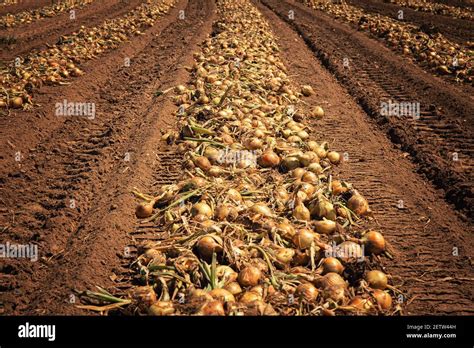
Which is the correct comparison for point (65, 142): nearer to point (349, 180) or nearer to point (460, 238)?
point (349, 180)

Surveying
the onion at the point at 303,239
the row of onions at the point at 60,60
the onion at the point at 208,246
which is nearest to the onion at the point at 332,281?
the onion at the point at 303,239

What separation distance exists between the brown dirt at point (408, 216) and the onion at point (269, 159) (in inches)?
35.8

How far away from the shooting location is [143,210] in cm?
355

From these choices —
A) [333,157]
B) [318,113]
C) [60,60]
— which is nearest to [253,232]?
[333,157]

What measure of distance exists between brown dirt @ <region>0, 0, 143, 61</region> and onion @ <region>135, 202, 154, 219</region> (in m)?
7.67

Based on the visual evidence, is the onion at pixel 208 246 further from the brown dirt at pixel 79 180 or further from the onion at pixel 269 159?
the onion at pixel 269 159

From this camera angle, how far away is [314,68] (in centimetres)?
887

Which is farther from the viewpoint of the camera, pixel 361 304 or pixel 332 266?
pixel 332 266

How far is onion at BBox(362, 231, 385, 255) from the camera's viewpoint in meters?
3.06

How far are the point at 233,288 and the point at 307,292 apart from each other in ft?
1.66

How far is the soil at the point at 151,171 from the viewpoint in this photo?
3.00 m

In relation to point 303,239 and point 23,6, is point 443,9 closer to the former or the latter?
point 303,239

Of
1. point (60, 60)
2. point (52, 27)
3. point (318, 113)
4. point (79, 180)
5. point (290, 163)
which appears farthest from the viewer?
point (52, 27)
